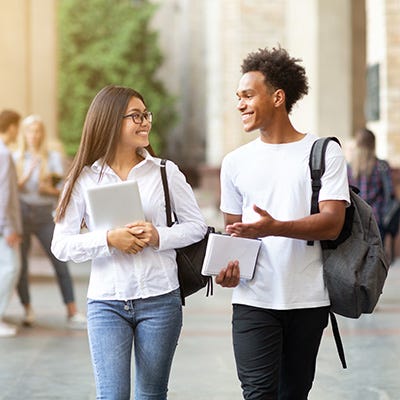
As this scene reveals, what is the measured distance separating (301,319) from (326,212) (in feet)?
1.55

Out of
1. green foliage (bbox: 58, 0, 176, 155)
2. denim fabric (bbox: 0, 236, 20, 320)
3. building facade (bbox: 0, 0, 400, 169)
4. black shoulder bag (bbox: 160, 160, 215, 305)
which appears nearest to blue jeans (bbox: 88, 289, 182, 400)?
black shoulder bag (bbox: 160, 160, 215, 305)

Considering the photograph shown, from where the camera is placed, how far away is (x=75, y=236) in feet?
15.3

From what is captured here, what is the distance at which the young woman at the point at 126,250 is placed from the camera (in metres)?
4.53

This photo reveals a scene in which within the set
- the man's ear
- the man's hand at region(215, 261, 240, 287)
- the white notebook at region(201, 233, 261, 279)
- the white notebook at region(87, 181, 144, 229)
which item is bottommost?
the man's hand at region(215, 261, 240, 287)

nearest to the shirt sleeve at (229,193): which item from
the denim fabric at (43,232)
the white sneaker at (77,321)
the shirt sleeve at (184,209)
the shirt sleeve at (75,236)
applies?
the shirt sleeve at (184,209)

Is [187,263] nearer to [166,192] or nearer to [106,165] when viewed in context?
[166,192]

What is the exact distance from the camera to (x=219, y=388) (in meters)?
7.29

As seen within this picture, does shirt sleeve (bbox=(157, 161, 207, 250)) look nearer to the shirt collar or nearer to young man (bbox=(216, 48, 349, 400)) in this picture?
the shirt collar

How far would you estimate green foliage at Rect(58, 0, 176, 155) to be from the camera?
50188mm

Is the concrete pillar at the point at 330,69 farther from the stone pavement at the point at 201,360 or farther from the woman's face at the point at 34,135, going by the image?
the woman's face at the point at 34,135

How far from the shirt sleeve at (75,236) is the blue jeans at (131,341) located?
0.67ft

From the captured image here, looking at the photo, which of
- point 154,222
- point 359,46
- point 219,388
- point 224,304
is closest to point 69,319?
point 224,304

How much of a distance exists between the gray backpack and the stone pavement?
7.94 ft

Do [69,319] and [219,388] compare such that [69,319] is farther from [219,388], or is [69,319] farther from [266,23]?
[266,23]
